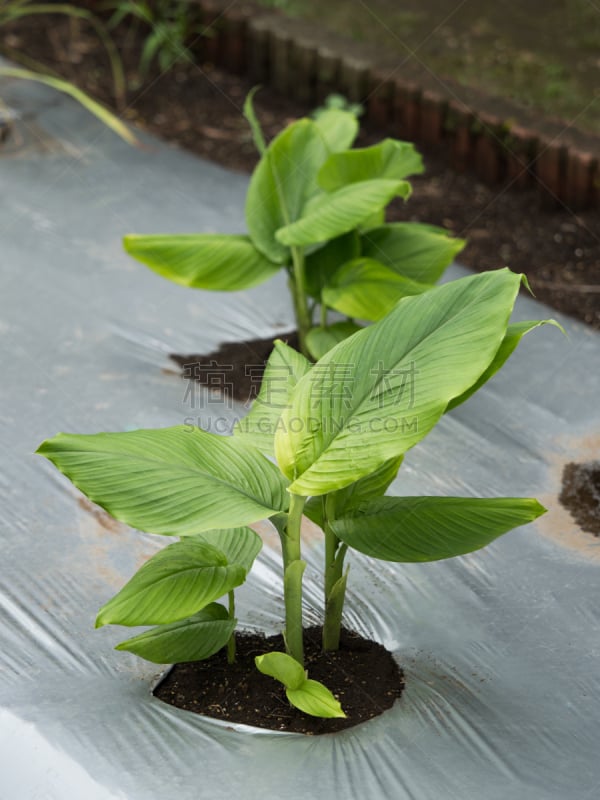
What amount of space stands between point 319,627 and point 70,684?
0.48m

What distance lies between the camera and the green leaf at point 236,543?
1.79m

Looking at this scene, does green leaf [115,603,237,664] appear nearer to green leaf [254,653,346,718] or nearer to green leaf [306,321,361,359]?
green leaf [254,653,346,718]

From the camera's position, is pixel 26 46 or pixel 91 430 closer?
pixel 91 430

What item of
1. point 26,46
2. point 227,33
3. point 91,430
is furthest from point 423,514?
point 26,46

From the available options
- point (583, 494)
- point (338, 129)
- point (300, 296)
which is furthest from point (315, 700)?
point (338, 129)

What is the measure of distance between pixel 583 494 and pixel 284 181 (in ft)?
3.68

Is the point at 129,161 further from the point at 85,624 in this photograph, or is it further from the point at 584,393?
the point at 85,624

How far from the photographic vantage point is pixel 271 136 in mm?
4109

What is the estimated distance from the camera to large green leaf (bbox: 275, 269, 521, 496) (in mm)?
1555

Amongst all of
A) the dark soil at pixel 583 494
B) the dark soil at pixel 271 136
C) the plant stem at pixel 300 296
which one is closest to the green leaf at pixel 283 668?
the dark soil at pixel 583 494

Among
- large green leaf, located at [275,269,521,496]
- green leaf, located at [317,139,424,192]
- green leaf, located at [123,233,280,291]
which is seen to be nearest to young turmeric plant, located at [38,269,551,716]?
large green leaf, located at [275,269,521,496]

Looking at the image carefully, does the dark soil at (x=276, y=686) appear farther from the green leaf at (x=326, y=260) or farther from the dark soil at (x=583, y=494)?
the green leaf at (x=326, y=260)

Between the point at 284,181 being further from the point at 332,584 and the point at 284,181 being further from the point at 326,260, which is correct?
the point at 332,584

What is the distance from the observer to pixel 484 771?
1688 millimetres
